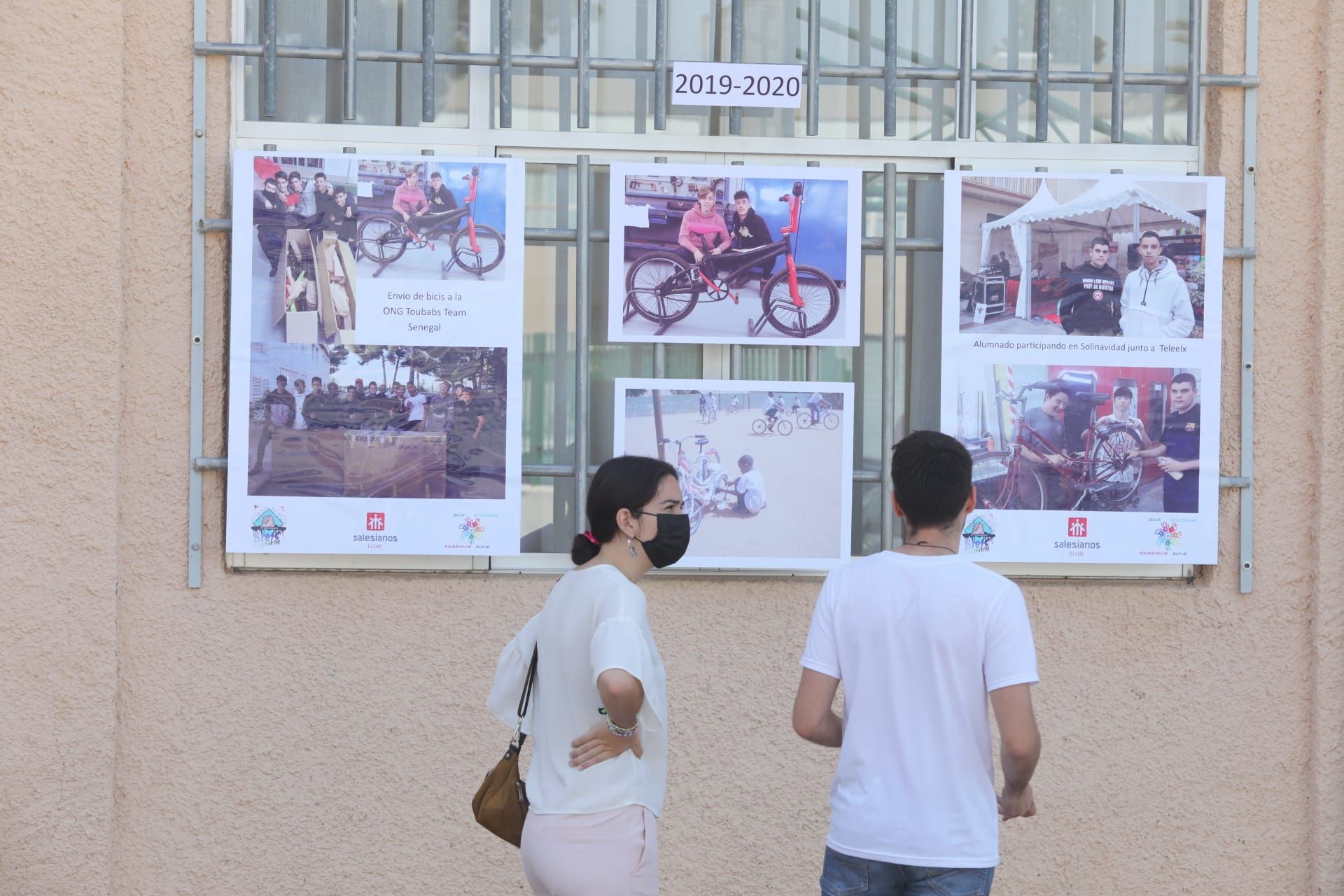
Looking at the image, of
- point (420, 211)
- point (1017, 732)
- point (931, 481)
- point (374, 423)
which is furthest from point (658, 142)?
point (1017, 732)

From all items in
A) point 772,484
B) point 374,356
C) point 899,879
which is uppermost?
point 374,356

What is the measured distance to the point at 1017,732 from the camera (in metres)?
2.67

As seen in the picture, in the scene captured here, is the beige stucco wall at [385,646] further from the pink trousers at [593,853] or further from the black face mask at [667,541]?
the pink trousers at [593,853]

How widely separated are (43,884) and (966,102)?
146 inches

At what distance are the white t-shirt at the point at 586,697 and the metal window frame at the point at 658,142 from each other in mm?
1431

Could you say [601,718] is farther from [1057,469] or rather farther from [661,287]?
[1057,469]

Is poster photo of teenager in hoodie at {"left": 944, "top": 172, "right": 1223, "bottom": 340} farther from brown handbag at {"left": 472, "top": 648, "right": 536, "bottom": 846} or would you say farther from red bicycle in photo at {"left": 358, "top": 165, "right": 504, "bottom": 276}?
brown handbag at {"left": 472, "top": 648, "right": 536, "bottom": 846}

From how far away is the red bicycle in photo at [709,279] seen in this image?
429 centimetres

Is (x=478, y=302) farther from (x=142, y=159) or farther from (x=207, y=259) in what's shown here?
(x=142, y=159)

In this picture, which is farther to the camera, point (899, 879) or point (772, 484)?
point (772, 484)

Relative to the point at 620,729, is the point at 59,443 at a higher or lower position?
higher

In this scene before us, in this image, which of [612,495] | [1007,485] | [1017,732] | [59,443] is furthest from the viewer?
[1007,485]

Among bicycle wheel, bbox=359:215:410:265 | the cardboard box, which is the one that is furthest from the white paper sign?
the cardboard box

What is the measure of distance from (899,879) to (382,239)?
8.21 feet
